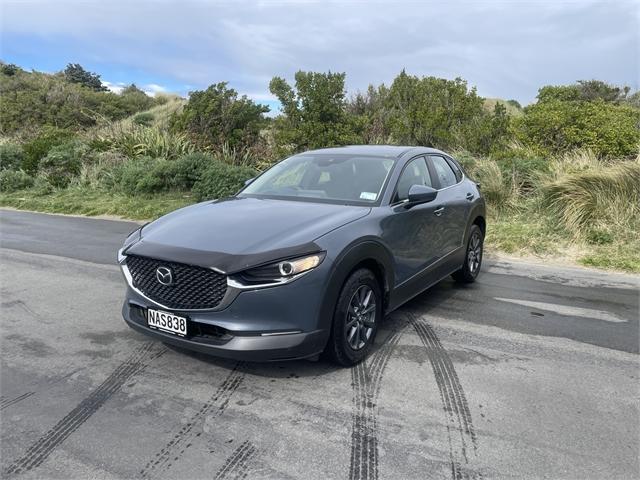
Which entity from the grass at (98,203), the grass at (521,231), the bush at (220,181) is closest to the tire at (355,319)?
the grass at (521,231)

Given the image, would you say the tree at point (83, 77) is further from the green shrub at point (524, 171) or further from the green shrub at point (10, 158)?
the green shrub at point (524, 171)

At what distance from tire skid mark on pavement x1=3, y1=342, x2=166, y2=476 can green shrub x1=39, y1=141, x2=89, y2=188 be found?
12.8 meters

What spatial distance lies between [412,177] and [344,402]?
2404 mm

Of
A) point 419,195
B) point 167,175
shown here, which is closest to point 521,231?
point 419,195

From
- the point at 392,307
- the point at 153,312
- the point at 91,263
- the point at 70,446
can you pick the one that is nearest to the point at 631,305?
the point at 392,307

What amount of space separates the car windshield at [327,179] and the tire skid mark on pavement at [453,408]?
1.31 m

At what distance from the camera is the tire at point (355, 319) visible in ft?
12.2

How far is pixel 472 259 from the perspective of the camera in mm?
6398

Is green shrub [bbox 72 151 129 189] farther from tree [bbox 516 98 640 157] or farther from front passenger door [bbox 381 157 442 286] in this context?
front passenger door [bbox 381 157 442 286]

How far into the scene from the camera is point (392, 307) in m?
4.45

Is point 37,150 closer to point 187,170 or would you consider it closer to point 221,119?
point 221,119

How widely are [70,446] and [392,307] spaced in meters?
2.53

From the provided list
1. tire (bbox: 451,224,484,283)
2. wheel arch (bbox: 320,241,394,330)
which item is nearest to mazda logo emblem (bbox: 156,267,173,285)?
wheel arch (bbox: 320,241,394,330)

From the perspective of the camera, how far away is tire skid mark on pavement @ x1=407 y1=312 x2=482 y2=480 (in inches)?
113
